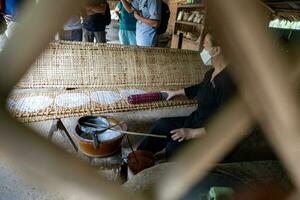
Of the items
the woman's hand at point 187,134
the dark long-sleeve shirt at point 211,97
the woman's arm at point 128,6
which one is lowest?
the woman's hand at point 187,134

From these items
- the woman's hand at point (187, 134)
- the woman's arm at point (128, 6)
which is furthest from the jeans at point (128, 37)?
the woman's hand at point (187, 134)

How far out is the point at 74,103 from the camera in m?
1.82

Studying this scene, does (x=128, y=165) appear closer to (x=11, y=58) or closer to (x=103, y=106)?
(x=103, y=106)

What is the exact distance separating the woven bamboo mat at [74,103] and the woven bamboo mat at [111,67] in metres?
0.13

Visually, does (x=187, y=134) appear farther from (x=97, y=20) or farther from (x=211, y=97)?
(x=97, y=20)

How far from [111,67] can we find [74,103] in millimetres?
616

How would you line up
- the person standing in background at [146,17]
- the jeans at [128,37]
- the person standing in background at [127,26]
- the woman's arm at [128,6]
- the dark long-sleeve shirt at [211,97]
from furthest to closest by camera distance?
the jeans at [128,37], the person standing in background at [127,26], the woman's arm at [128,6], the person standing in background at [146,17], the dark long-sleeve shirt at [211,97]

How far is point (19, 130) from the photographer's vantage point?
0.89 ft

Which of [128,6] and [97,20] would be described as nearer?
[128,6]

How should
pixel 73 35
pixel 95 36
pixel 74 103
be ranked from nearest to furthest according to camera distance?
pixel 74 103 < pixel 73 35 < pixel 95 36

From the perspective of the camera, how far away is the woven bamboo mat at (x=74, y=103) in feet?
5.39

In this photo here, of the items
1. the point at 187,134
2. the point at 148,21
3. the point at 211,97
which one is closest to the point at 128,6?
the point at 148,21

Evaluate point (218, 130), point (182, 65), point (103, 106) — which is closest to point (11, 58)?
point (218, 130)

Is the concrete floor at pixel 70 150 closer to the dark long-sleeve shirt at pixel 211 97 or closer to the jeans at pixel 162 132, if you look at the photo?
the jeans at pixel 162 132
